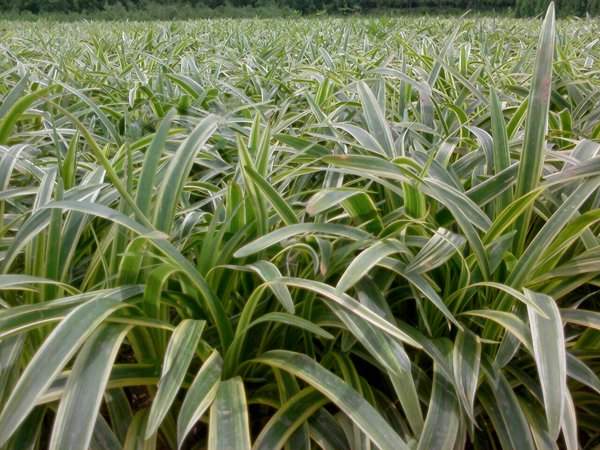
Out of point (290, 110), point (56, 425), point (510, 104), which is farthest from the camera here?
point (290, 110)

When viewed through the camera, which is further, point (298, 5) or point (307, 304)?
point (298, 5)

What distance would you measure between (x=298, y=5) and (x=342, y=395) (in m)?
22.5

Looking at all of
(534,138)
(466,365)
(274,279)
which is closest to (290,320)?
(274,279)

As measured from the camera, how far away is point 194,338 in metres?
0.81

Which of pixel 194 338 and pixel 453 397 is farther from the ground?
pixel 194 338

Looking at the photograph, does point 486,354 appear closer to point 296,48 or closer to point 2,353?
point 2,353

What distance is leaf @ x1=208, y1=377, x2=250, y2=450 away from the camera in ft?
2.32

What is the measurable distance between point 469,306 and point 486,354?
105 millimetres

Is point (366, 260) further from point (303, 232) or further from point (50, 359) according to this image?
point (50, 359)

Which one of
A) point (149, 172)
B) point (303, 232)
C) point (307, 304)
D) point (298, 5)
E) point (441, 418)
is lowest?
point (441, 418)

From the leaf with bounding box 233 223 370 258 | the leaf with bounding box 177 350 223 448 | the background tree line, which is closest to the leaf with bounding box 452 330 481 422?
the leaf with bounding box 233 223 370 258

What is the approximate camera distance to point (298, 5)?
70.7 ft

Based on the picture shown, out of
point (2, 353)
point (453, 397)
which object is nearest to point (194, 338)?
point (2, 353)

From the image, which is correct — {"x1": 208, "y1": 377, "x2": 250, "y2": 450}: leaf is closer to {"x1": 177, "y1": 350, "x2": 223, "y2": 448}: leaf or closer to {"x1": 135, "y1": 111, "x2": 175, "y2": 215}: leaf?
{"x1": 177, "y1": 350, "x2": 223, "y2": 448}: leaf
